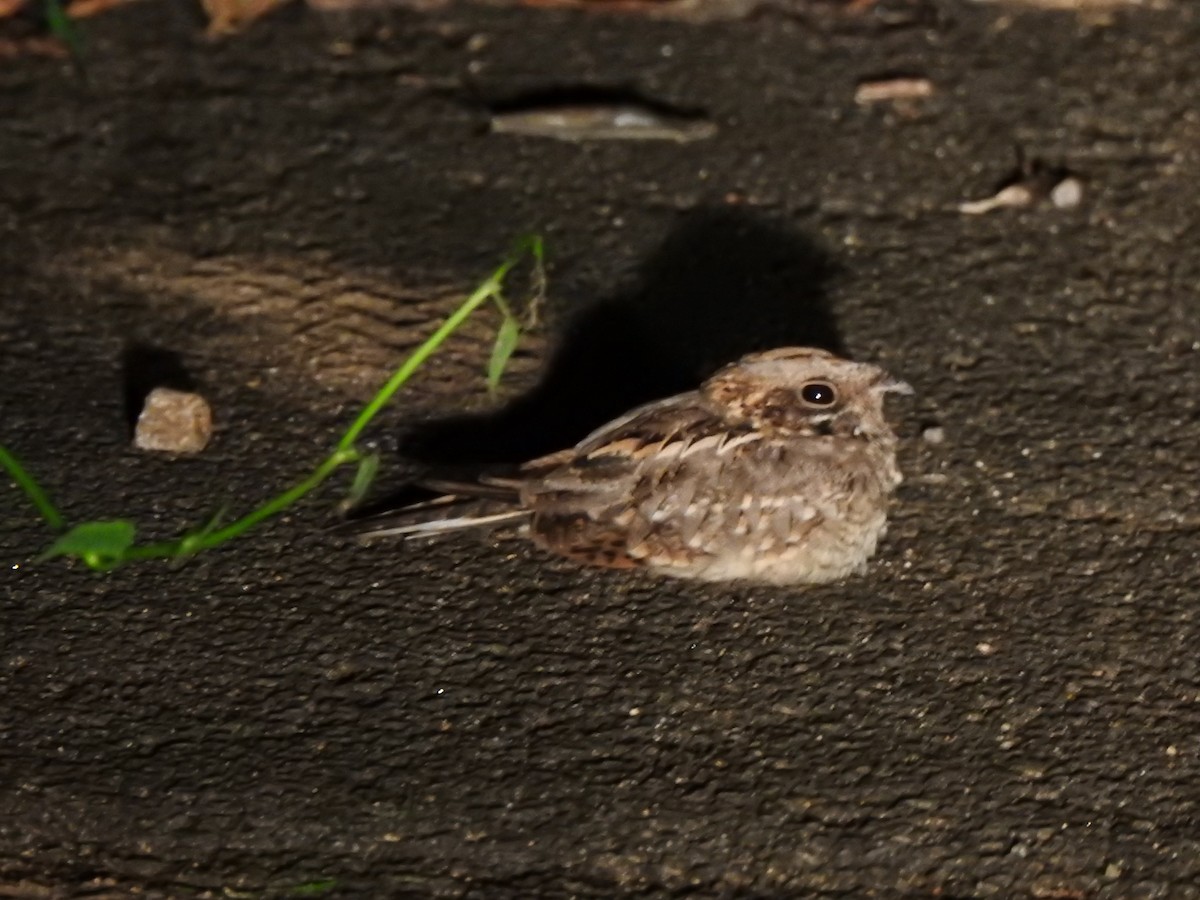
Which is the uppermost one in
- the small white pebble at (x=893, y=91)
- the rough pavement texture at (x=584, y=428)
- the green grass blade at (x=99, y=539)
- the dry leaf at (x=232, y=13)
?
the dry leaf at (x=232, y=13)

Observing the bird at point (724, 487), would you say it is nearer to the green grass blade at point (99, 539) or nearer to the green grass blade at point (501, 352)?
the green grass blade at point (501, 352)

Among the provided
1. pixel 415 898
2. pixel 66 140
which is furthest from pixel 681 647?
pixel 66 140

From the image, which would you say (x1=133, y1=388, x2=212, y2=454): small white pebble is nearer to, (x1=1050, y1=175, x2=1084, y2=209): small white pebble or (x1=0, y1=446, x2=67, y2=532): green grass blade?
(x1=0, y1=446, x2=67, y2=532): green grass blade

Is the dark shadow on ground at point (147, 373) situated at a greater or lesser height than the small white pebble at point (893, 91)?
lesser

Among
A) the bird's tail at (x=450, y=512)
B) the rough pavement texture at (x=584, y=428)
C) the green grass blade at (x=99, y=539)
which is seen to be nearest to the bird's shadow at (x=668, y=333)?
the rough pavement texture at (x=584, y=428)

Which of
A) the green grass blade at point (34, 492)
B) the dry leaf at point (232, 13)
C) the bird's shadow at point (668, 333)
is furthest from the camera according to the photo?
the dry leaf at point (232, 13)
